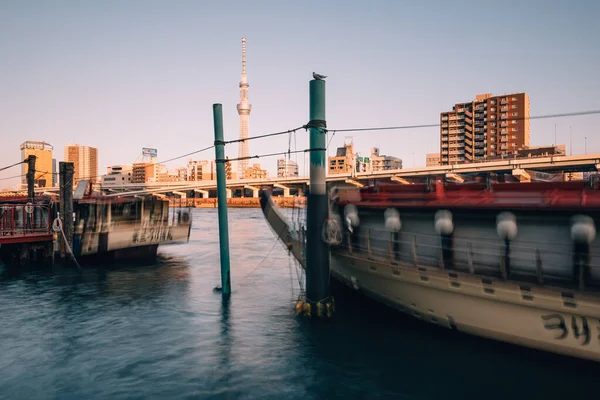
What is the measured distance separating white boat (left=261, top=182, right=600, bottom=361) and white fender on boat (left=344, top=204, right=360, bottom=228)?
0.04m

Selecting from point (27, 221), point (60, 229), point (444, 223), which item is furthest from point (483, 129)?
point (444, 223)

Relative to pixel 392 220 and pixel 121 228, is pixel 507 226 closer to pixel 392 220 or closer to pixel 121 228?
pixel 392 220

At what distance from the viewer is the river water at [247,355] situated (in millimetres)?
10258

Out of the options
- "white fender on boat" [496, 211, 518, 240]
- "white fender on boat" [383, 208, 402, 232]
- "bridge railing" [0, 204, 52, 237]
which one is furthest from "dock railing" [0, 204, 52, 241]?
"white fender on boat" [496, 211, 518, 240]

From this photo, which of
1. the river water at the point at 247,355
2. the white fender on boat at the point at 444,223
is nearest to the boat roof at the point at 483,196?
the white fender on boat at the point at 444,223

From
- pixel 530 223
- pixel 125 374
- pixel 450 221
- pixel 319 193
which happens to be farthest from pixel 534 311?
pixel 125 374

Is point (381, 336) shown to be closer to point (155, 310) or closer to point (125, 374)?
point (125, 374)

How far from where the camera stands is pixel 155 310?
57.5 feet

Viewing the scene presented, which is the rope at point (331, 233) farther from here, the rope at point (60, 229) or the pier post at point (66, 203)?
the pier post at point (66, 203)

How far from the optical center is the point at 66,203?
2920cm

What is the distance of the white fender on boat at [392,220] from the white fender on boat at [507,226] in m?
3.49

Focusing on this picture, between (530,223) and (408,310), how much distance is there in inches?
194

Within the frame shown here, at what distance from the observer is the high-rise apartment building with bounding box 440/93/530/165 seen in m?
128

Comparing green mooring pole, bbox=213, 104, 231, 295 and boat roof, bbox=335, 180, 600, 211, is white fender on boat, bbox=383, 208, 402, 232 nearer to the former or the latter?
boat roof, bbox=335, 180, 600, 211
